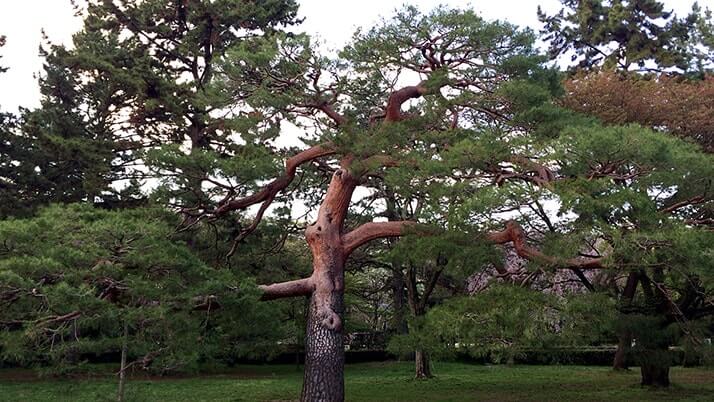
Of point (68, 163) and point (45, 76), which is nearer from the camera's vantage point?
point (68, 163)

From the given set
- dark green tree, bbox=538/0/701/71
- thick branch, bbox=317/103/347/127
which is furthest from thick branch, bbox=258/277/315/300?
dark green tree, bbox=538/0/701/71

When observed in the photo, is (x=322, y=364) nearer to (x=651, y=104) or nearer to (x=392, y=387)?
(x=392, y=387)

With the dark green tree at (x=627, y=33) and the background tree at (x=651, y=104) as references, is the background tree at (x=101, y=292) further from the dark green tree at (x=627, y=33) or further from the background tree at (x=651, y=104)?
the dark green tree at (x=627, y=33)

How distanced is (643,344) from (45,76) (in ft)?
46.1

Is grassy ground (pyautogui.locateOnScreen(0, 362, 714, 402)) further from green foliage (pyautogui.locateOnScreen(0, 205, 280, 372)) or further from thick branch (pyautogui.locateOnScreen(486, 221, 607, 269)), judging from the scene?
thick branch (pyautogui.locateOnScreen(486, 221, 607, 269))

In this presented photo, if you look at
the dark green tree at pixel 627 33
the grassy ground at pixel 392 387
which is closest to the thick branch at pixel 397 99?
the grassy ground at pixel 392 387

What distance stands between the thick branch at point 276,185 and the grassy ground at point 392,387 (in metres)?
2.81

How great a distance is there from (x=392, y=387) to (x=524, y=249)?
17.0 ft

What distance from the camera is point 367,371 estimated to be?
52.2ft

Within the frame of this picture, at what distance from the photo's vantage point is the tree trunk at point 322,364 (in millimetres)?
7707

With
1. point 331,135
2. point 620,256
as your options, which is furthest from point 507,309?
point 331,135

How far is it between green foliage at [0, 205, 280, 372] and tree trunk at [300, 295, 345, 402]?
121 cm

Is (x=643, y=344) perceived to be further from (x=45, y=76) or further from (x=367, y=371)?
(x=45, y=76)

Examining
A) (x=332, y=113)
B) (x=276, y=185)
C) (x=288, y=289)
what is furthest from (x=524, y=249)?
(x=276, y=185)
